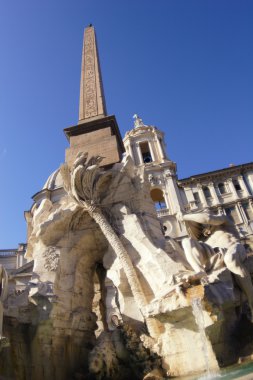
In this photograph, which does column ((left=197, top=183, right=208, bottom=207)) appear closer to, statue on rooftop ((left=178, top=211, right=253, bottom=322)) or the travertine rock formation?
the travertine rock formation

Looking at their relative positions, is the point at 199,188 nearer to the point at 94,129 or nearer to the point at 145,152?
the point at 145,152

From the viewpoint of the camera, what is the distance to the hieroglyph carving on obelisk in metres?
9.90

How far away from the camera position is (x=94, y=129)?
897cm

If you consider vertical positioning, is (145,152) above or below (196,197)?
above

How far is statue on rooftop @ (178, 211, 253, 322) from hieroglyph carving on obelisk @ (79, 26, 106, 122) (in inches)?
204

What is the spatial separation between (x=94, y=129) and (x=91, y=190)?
288 cm

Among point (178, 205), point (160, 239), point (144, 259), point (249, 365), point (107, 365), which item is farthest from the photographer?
point (178, 205)

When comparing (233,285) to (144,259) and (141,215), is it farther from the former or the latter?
(141,215)

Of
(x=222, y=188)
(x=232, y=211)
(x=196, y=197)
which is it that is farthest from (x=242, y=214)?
(x=196, y=197)

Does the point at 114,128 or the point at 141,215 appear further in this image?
the point at 114,128

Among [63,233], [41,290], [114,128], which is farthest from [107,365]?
[114,128]

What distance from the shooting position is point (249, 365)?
151 inches

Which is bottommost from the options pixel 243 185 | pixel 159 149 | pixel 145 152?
pixel 243 185

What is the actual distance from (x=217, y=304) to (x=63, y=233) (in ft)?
11.2
